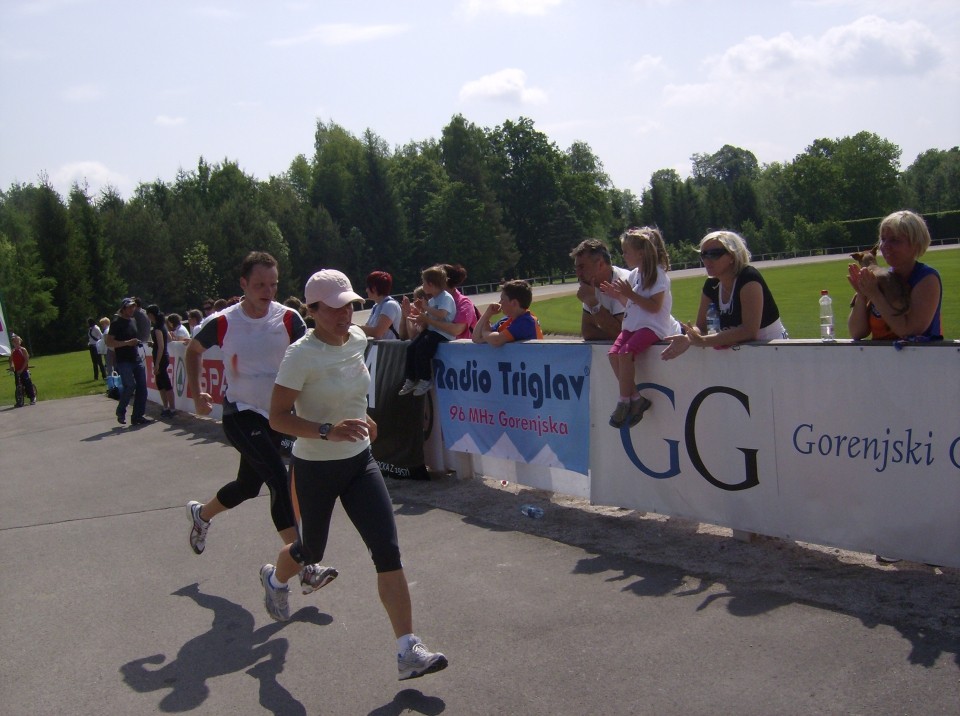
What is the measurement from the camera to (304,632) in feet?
17.9

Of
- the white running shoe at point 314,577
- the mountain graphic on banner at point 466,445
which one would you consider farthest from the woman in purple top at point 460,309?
the white running shoe at point 314,577

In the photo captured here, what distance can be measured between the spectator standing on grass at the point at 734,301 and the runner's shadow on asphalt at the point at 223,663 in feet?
10.2

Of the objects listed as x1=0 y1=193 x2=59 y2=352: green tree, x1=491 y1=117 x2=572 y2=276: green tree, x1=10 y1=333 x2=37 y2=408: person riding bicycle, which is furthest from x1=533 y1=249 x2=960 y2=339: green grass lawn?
x1=491 y1=117 x2=572 y2=276: green tree

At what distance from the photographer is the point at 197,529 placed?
22.9 feet

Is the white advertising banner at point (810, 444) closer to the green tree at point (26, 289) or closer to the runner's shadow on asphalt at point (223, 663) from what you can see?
the runner's shadow on asphalt at point (223, 663)

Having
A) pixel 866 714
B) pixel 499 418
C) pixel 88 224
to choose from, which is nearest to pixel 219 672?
pixel 866 714

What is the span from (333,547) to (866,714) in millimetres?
4315

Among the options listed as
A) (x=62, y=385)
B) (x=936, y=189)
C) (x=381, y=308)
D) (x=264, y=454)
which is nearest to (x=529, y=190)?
(x=936, y=189)

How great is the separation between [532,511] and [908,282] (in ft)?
11.6

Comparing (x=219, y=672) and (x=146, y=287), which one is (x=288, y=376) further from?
(x=146, y=287)

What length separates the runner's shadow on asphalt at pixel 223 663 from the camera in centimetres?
464

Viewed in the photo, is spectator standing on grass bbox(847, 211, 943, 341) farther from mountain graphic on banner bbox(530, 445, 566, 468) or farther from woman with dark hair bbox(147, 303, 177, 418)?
woman with dark hair bbox(147, 303, 177, 418)

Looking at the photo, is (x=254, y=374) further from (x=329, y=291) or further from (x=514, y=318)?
(x=514, y=318)

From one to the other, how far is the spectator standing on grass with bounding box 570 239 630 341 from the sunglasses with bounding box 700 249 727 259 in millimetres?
1291
